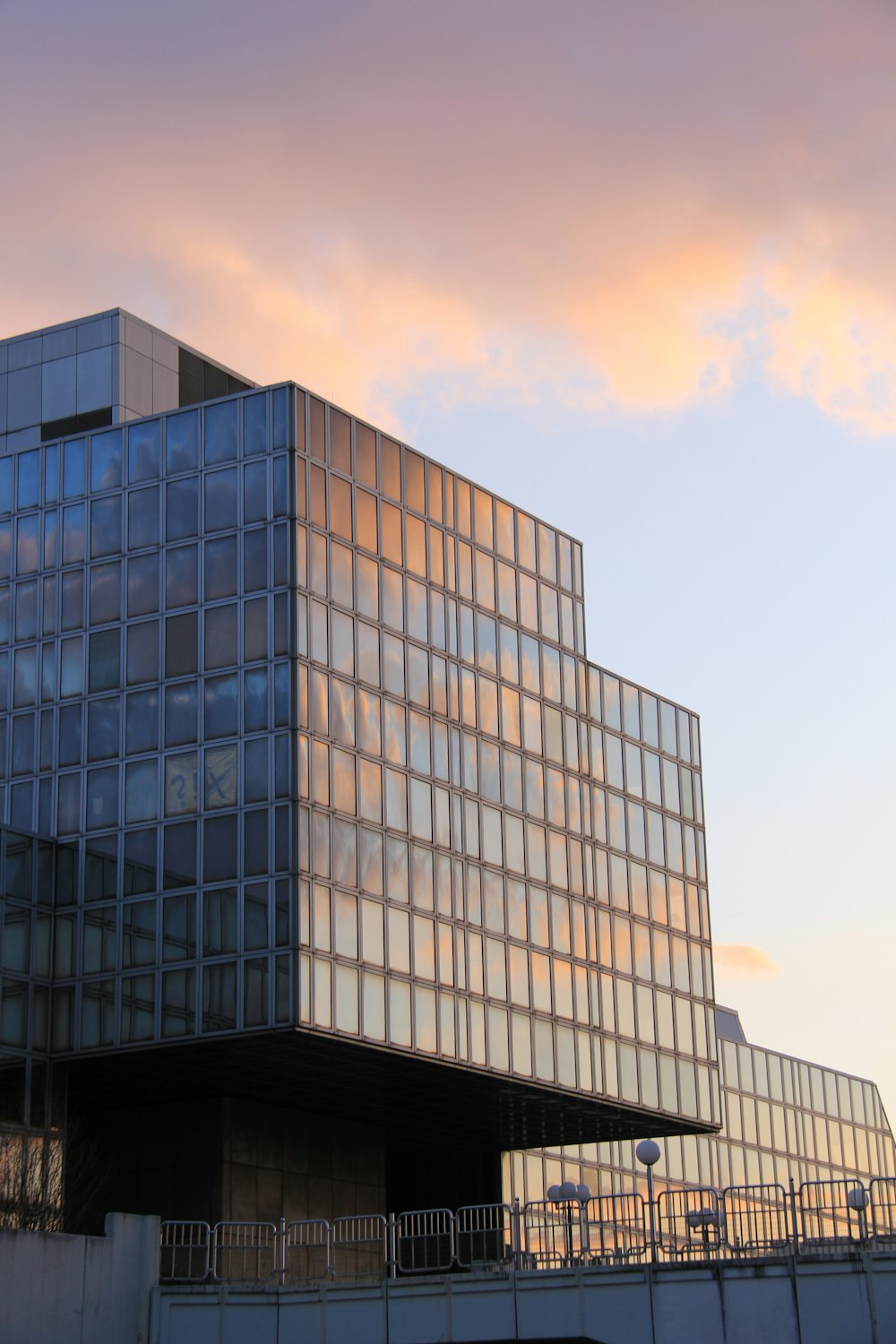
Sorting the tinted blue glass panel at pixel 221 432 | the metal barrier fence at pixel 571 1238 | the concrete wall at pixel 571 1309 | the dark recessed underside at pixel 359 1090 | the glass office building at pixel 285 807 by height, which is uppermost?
the tinted blue glass panel at pixel 221 432

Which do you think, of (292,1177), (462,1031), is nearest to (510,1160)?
(292,1177)

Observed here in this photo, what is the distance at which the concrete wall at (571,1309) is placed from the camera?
1544 inches

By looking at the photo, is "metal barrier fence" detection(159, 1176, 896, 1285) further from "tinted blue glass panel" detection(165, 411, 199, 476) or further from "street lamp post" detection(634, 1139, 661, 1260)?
"tinted blue glass panel" detection(165, 411, 199, 476)

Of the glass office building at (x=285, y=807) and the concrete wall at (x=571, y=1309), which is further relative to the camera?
the glass office building at (x=285, y=807)

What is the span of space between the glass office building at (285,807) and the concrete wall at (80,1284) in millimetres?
8155

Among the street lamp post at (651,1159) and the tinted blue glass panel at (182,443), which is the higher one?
the tinted blue glass panel at (182,443)

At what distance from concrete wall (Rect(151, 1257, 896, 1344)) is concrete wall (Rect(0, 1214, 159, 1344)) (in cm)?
75

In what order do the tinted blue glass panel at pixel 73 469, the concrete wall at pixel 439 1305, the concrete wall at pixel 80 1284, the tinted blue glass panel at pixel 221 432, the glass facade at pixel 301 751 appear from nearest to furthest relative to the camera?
the concrete wall at pixel 439 1305, the concrete wall at pixel 80 1284, the glass facade at pixel 301 751, the tinted blue glass panel at pixel 221 432, the tinted blue glass panel at pixel 73 469

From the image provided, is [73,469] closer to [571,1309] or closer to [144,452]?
[144,452]

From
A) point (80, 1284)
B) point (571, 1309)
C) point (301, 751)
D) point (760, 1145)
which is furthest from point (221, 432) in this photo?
point (760, 1145)

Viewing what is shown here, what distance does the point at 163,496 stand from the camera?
196 feet

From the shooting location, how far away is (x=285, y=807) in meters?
55.0

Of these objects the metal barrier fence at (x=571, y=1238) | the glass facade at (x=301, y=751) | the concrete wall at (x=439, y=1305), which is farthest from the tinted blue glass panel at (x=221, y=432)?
the concrete wall at (x=439, y=1305)

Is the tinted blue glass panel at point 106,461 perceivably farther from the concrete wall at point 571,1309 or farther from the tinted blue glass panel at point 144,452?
the concrete wall at point 571,1309
